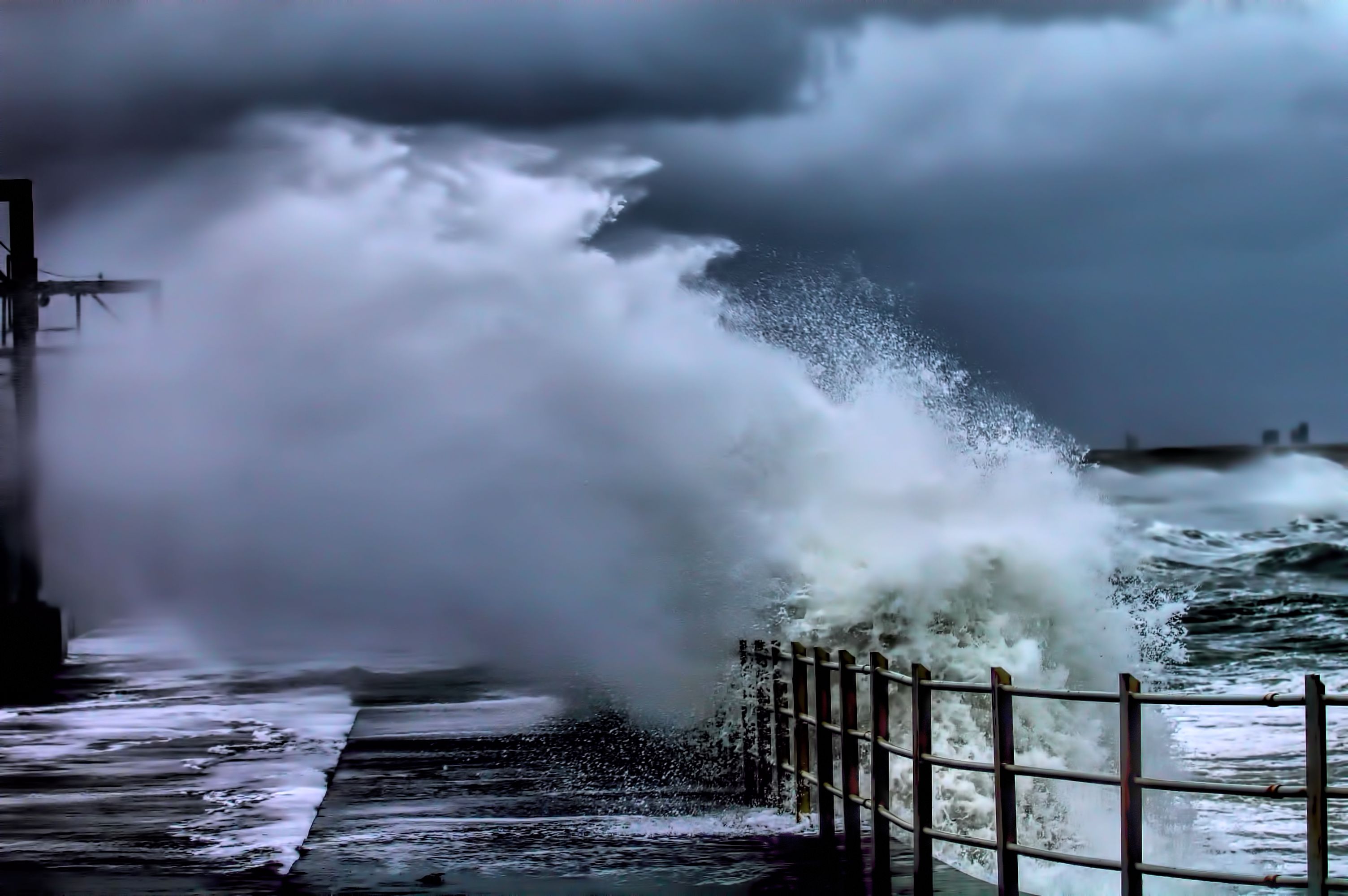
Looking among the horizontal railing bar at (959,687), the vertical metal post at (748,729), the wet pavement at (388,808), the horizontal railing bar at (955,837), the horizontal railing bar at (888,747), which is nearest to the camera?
Answer: the horizontal railing bar at (959,687)

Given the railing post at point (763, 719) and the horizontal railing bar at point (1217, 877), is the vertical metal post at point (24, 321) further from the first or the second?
the horizontal railing bar at point (1217, 877)

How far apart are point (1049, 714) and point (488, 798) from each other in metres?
6.69

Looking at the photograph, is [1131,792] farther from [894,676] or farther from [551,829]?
[551,829]

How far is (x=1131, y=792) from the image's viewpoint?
6477mm

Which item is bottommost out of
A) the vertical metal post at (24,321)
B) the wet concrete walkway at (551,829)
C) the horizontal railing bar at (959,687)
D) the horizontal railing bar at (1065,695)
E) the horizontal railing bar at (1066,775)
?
the wet concrete walkway at (551,829)

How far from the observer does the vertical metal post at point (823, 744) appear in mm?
9016

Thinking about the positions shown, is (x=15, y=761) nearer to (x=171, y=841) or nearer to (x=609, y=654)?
(x=171, y=841)

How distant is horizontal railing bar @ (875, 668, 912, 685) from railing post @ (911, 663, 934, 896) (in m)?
0.04

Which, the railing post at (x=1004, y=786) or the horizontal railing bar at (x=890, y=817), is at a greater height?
the railing post at (x=1004, y=786)

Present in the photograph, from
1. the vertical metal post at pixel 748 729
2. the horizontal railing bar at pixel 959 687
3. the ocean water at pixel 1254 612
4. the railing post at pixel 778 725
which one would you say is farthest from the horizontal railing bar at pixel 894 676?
the ocean water at pixel 1254 612

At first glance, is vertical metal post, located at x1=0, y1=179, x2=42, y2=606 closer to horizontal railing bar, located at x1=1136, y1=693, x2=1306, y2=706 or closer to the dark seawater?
the dark seawater

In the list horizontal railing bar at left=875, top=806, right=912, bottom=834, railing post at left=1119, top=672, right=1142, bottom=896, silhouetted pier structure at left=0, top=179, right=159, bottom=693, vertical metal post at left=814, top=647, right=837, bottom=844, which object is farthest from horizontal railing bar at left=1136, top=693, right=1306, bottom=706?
silhouetted pier structure at left=0, top=179, right=159, bottom=693

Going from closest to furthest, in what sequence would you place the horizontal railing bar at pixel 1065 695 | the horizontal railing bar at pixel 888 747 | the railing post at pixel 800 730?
the horizontal railing bar at pixel 1065 695 < the horizontal railing bar at pixel 888 747 < the railing post at pixel 800 730

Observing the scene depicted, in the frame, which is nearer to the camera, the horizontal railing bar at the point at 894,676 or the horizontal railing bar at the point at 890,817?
the horizontal railing bar at the point at 894,676
